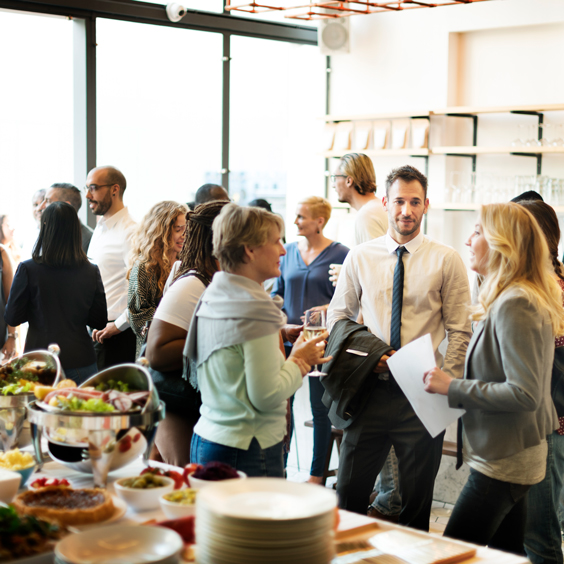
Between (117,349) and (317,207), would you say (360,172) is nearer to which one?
(317,207)

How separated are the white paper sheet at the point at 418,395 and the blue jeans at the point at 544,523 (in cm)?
37

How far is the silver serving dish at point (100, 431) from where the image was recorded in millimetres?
1745

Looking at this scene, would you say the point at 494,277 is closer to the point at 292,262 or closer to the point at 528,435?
the point at 528,435

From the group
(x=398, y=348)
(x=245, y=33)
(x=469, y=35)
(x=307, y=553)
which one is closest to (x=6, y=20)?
(x=245, y=33)

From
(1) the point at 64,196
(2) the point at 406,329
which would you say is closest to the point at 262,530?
(2) the point at 406,329

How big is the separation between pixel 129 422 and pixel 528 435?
1.21 metres

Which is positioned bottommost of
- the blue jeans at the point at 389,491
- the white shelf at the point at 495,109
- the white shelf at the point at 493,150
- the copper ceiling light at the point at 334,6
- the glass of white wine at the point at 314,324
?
the blue jeans at the point at 389,491

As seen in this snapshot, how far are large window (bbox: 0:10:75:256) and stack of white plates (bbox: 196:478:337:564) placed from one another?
4.70 m

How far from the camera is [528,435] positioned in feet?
7.23

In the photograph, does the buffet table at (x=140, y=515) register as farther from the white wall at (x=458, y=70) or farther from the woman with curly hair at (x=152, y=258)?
the white wall at (x=458, y=70)

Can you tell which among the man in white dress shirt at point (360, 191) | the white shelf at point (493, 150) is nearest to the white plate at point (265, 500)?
the man in white dress shirt at point (360, 191)

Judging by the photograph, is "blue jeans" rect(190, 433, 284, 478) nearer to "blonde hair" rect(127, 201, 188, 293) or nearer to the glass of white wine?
the glass of white wine

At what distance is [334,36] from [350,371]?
5.09 meters

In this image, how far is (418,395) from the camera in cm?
251
